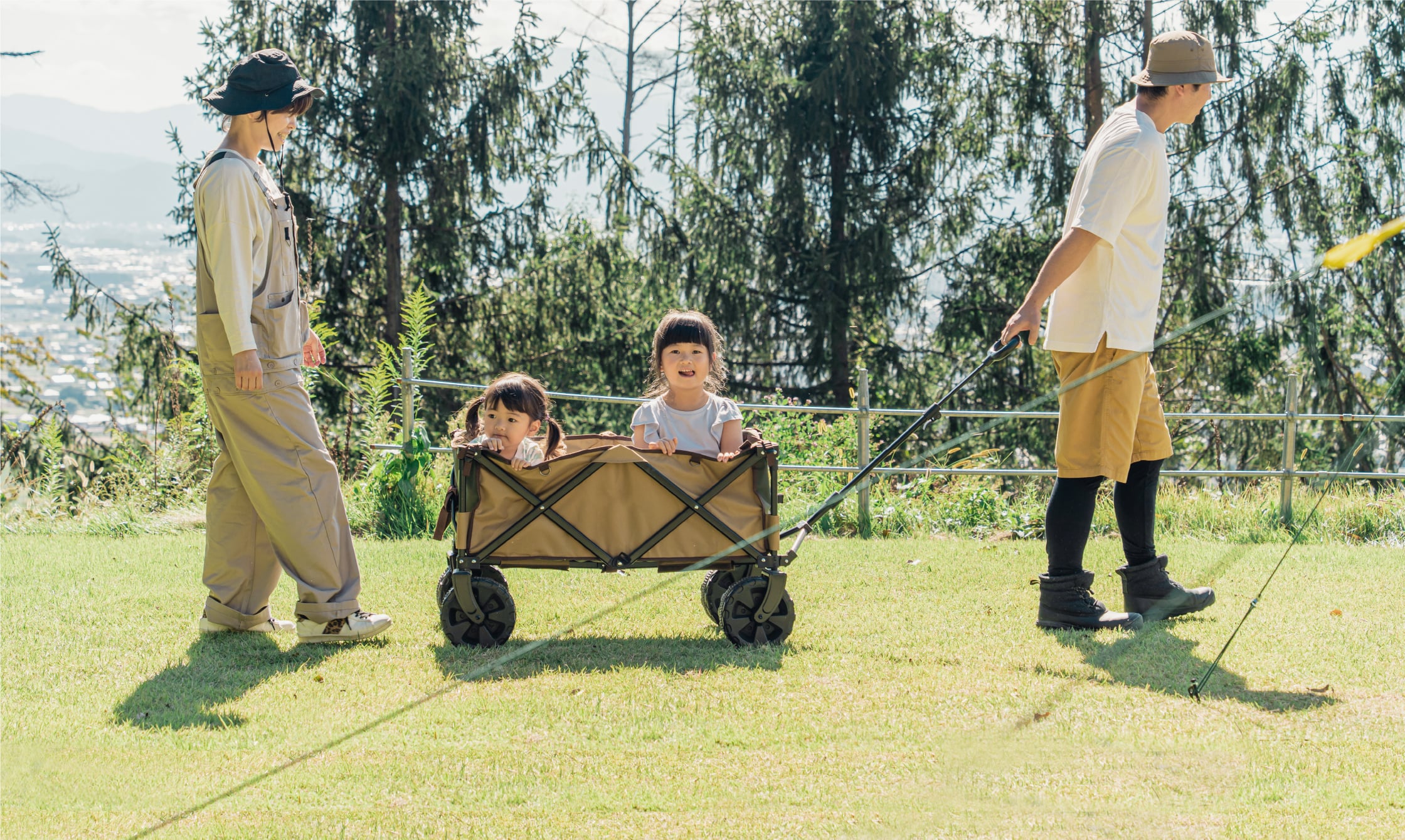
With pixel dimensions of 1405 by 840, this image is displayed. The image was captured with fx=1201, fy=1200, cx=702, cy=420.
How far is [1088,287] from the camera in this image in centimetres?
418

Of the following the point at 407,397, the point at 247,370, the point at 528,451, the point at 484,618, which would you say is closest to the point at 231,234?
the point at 247,370

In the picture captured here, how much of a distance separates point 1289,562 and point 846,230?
33.6 ft

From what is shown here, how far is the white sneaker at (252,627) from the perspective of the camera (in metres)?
4.25

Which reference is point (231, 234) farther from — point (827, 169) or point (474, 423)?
point (827, 169)

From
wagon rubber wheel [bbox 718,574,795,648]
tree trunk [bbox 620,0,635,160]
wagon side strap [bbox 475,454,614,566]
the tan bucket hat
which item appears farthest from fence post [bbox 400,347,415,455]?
tree trunk [bbox 620,0,635,160]

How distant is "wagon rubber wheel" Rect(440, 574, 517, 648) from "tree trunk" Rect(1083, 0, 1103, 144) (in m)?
12.4

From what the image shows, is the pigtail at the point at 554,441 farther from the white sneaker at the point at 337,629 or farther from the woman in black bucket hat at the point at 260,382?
the white sneaker at the point at 337,629

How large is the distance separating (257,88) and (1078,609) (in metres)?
3.34

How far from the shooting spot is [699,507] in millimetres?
4008

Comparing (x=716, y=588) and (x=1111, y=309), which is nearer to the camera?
(x=1111, y=309)

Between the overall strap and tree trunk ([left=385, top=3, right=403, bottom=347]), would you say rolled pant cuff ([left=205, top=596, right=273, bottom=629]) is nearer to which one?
the overall strap

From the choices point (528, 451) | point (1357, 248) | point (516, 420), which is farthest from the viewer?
point (516, 420)

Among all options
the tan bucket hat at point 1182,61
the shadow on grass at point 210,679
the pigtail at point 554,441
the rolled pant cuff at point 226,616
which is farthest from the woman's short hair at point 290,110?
the tan bucket hat at point 1182,61

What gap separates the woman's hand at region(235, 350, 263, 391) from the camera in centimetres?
387
